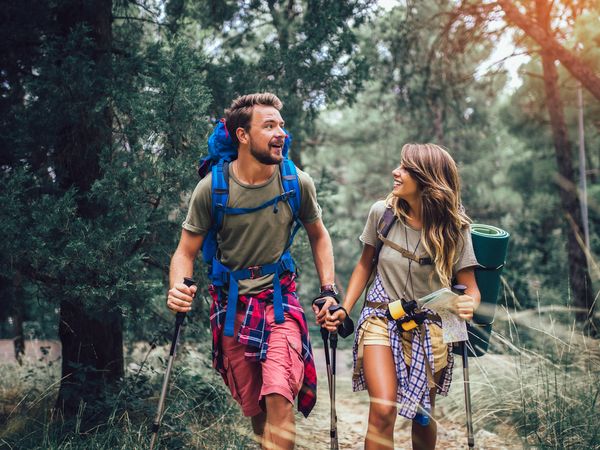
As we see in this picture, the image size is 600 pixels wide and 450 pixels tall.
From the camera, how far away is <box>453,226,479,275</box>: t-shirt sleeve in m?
3.72

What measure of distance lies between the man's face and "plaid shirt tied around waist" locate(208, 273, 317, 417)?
0.73 meters

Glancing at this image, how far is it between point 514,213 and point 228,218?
1612cm

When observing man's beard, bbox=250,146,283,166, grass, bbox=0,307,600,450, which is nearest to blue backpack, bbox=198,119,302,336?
man's beard, bbox=250,146,283,166

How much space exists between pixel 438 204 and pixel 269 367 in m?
1.36

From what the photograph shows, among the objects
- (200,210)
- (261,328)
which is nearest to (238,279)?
(261,328)

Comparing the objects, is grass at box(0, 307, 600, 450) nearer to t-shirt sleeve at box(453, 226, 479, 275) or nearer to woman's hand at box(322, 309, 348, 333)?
t-shirt sleeve at box(453, 226, 479, 275)

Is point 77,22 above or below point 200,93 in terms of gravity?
above

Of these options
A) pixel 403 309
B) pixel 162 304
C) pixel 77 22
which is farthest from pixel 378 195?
pixel 403 309

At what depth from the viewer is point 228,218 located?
3625 mm

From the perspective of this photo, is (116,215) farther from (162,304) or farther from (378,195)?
→ (378,195)

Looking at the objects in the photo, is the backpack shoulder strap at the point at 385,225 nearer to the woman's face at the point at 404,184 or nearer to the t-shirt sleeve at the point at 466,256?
the woman's face at the point at 404,184

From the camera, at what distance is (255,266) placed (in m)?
3.68

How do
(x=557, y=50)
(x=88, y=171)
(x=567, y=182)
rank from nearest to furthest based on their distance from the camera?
(x=88, y=171) → (x=557, y=50) → (x=567, y=182)

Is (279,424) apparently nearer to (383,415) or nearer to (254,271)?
(383,415)
